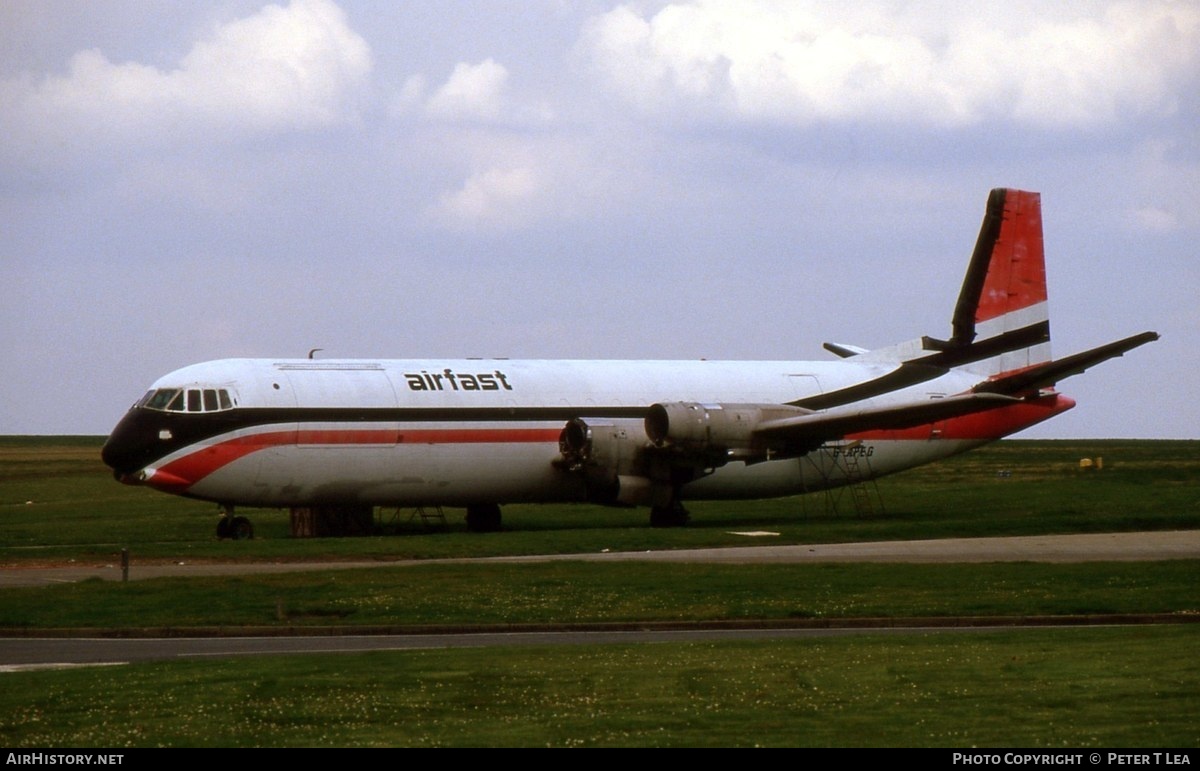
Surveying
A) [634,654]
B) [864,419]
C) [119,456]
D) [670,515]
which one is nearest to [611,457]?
[670,515]

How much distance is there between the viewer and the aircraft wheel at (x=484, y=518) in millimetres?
51688

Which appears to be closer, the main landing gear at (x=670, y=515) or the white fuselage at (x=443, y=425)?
the white fuselage at (x=443, y=425)

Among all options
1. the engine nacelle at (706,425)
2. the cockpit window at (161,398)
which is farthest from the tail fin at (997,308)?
the cockpit window at (161,398)

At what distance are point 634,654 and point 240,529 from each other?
26636 mm

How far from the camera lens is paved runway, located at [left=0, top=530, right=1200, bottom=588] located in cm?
3612

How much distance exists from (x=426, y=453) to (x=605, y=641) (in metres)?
22.7

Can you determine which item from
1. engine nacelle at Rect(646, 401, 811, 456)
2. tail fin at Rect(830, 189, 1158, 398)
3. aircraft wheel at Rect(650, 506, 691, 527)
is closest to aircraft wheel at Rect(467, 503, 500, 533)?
aircraft wheel at Rect(650, 506, 691, 527)

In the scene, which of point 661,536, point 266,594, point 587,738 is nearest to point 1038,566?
point 661,536

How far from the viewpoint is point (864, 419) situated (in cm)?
5047

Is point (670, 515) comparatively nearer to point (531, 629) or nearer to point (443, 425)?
point (443, 425)

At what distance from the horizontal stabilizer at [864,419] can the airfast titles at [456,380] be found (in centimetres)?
769

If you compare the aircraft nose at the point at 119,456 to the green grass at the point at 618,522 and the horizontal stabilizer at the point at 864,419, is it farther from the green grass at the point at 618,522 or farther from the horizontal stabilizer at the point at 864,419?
the horizontal stabilizer at the point at 864,419

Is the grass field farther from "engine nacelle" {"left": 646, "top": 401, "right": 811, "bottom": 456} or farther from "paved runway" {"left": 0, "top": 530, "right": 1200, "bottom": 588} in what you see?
"engine nacelle" {"left": 646, "top": 401, "right": 811, "bottom": 456}

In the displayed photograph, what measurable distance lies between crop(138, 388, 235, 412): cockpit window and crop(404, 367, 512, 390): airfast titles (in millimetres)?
5277
